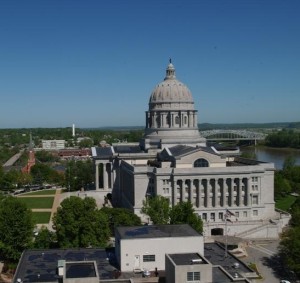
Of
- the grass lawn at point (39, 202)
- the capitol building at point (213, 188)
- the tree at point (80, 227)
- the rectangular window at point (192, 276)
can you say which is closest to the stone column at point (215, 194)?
the capitol building at point (213, 188)

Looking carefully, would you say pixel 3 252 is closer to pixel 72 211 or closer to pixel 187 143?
pixel 72 211

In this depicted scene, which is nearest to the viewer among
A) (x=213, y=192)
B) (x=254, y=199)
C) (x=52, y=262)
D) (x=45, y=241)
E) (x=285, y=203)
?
(x=52, y=262)

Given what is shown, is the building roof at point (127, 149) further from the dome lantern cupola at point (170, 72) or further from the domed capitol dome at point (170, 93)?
the dome lantern cupola at point (170, 72)

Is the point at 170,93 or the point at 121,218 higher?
the point at 170,93

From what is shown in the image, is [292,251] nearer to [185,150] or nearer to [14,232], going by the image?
[14,232]

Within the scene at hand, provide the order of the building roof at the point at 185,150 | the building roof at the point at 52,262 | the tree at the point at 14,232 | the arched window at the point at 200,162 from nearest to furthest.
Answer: the building roof at the point at 52,262
the tree at the point at 14,232
the building roof at the point at 185,150
the arched window at the point at 200,162

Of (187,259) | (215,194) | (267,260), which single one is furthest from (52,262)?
(215,194)

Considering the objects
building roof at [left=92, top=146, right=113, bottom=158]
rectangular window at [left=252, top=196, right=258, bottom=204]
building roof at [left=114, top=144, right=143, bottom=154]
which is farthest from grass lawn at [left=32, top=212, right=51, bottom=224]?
rectangular window at [left=252, top=196, right=258, bottom=204]
